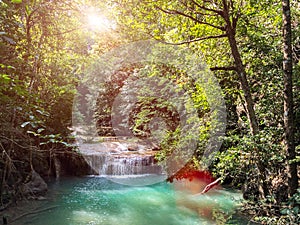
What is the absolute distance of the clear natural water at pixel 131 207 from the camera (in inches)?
234

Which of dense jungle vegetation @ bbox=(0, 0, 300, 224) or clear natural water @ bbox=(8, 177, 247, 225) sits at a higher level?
dense jungle vegetation @ bbox=(0, 0, 300, 224)

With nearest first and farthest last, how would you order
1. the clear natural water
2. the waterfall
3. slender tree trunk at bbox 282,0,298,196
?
slender tree trunk at bbox 282,0,298,196
the clear natural water
the waterfall

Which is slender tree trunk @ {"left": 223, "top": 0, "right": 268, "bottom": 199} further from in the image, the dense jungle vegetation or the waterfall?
the waterfall

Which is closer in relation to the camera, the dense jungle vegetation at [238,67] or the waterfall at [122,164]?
the dense jungle vegetation at [238,67]

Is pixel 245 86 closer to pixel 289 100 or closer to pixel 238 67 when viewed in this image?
pixel 238 67

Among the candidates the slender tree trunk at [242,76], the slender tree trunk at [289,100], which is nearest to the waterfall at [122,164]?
the slender tree trunk at [242,76]

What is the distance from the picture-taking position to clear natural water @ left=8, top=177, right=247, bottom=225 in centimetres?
595

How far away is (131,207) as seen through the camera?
7.12m

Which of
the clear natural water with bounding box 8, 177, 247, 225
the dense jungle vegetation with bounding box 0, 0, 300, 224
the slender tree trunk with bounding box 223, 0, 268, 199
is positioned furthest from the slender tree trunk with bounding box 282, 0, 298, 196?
the clear natural water with bounding box 8, 177, 247, 225

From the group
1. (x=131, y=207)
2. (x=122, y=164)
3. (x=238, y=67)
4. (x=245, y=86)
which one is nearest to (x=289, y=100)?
(x=245, y=86)

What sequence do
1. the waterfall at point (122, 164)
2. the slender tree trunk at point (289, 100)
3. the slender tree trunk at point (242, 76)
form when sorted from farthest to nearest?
the waterfall at point (122, 164) → the slender tree trunk at point (242, 76) → the slender tree trunk at point (289, 100)

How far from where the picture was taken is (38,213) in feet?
20.9

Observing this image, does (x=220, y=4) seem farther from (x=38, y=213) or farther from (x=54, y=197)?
(x=54, y=197)

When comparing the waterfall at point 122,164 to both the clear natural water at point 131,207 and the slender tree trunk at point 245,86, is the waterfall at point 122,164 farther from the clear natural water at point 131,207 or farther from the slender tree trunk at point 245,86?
the slender tree trunk at point 245,86
